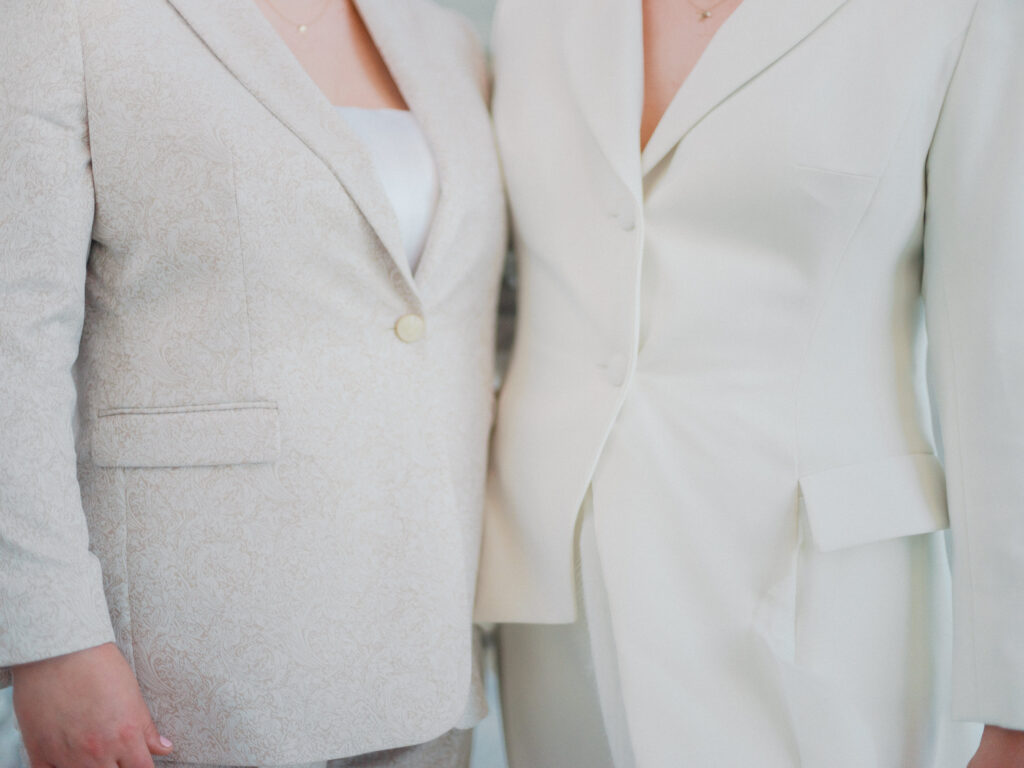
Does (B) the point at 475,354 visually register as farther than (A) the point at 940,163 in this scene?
Yes

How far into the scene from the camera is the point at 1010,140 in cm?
82

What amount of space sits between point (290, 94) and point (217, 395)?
311 millimetres

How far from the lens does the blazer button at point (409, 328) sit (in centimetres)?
95

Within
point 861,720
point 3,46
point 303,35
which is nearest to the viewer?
point 3,46

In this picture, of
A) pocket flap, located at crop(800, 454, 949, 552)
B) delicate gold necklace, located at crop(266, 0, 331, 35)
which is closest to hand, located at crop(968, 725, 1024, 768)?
pocket flap, located at crop(800, 454, 949, 552)

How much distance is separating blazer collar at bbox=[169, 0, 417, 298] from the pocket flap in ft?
1.57

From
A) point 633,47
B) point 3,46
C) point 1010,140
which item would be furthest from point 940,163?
point 3,46

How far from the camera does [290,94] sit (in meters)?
0.91

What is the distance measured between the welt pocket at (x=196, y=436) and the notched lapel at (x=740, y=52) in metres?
0.49

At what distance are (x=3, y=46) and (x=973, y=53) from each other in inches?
34.7

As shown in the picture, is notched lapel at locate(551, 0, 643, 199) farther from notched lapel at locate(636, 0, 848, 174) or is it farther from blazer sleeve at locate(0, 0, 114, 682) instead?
blazer sleeve at locate(0, 0, 114, 682)

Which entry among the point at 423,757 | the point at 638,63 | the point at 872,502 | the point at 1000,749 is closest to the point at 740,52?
the point at 638,63

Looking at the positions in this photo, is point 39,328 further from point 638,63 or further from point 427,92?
point 638,63

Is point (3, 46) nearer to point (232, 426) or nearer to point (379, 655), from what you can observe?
point (232, 426)
